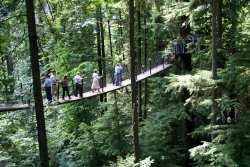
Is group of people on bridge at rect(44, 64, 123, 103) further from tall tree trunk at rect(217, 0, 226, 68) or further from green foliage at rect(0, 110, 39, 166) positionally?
tall tree trunk at rect(217, 0, 226, 68)

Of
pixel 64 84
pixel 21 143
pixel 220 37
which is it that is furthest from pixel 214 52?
pixel 21 143

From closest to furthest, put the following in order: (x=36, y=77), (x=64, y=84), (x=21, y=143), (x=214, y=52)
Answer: (x=36, y=77) → (x=214, y=52) → (x=21, y=143) → (x=64, y=84)

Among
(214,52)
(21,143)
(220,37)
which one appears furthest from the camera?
(220,37)

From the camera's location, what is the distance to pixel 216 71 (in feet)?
28.7

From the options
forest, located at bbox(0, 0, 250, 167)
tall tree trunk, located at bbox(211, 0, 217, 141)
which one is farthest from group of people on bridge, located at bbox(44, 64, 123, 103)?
tall tree trunk, located at bbox(211, 0, 217, 141)

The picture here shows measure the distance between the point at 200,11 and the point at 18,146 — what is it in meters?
6.48

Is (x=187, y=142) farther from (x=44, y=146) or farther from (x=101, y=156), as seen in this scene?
(x=44, y=146)

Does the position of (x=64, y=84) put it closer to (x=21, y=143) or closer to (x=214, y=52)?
Result: (x=21, y=143)

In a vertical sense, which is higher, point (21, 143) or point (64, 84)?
point (64, 84)

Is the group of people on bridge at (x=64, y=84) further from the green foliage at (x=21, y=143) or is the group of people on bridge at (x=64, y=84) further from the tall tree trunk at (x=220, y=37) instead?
the tall tree trunk at (x=220, y=37)

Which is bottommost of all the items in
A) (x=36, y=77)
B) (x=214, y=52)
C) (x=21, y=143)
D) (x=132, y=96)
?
(x=21, y=143)

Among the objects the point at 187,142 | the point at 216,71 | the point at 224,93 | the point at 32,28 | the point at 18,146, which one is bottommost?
the point at 187,142

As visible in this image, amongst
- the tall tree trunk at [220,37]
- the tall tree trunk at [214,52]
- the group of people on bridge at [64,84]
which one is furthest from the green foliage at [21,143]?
the tall tree trunk at [220,37]

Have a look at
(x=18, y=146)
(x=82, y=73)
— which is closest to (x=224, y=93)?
(x=18, y=146)
